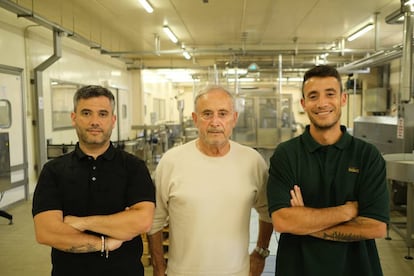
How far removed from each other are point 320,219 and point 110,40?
25.6 ft

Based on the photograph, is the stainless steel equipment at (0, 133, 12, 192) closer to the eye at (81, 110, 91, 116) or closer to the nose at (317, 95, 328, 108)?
the eye at (81, 110, 91, 116)

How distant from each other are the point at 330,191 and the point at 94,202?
976mm

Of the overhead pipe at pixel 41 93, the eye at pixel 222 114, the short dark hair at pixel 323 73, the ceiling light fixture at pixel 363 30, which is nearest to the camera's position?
the short dark hair at pixel 323 73

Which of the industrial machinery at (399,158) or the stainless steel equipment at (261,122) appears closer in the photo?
the industrial machinery at (399,158)

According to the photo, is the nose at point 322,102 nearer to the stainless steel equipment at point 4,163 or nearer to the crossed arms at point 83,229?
the crossed arms at point 83,229

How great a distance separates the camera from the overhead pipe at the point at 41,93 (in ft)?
17.6

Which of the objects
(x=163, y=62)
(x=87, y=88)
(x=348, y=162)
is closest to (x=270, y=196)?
(x=348, y=162)

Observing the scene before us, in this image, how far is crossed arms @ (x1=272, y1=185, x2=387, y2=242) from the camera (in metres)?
1.32

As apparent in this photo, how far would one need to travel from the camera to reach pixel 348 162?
1390 mm

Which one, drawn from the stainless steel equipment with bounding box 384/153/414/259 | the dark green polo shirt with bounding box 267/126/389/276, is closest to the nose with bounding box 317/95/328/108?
the dark green polo shirt with bounding box 267/126/389/276

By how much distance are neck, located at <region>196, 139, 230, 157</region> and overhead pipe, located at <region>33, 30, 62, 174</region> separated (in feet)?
15.2

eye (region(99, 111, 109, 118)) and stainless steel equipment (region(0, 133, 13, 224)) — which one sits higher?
eye (region(99, 111, 109, 118))

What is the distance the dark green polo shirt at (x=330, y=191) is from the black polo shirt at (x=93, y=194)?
603 millimetres

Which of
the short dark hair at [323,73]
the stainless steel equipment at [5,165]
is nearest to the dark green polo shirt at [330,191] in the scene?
the short dark hair at [323,73]
